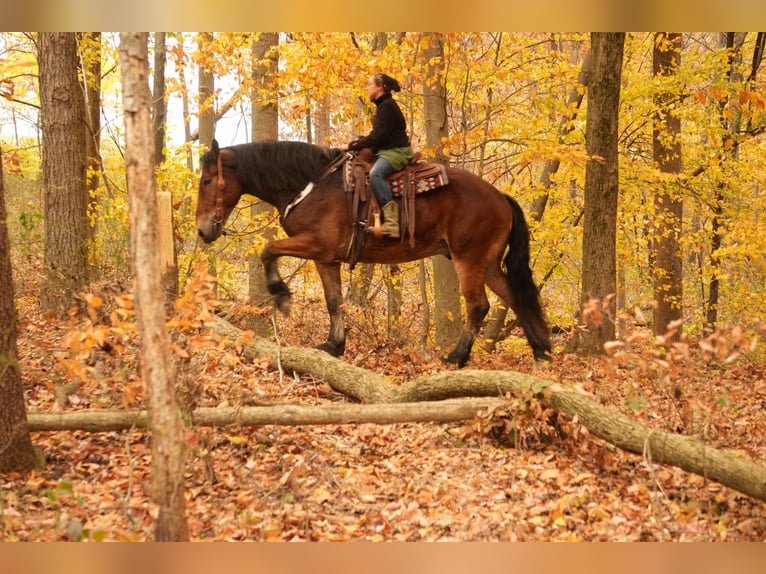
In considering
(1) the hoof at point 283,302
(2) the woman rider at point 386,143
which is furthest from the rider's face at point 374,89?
(1) the hoof at point 283,302

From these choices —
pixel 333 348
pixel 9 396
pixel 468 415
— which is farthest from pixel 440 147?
pixel 9 396

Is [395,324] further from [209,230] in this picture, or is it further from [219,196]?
[219,196]

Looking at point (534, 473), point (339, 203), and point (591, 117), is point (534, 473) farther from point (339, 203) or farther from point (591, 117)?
point (591, 117)

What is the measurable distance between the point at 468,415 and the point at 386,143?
3.56 meters

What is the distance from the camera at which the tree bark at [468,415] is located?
432cm

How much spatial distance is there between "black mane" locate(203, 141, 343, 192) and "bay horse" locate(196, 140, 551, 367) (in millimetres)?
12

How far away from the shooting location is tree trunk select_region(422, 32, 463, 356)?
31.4ft

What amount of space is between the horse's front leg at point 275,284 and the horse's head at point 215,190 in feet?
2.38

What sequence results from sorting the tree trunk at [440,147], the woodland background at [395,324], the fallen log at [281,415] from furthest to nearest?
1. the tree trunk at [440,147]
2. the fallen log at [281,415]
3. the woodland background at [395,324]

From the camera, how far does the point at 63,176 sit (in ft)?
28.3

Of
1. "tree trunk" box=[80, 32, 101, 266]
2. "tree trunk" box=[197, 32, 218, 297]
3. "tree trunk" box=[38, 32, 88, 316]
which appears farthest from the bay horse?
"tree trunk" box=[80, 32, 101, 266]

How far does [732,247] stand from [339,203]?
25.0 feet

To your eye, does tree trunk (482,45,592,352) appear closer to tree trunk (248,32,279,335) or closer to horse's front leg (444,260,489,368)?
horse's front leg (444,260,489,368)

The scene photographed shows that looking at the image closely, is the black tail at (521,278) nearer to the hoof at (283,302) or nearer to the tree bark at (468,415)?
the tree bark at (468,415)
